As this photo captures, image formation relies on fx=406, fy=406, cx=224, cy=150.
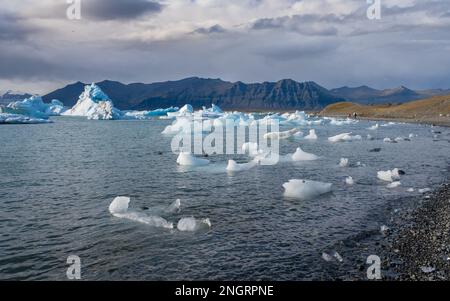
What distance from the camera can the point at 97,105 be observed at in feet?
399

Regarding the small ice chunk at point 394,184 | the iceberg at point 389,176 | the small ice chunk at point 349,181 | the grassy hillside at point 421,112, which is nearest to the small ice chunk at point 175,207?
the small ice chunk at point 349,181

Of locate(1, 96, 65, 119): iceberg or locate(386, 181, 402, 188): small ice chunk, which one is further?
locate(1, 96, 65, 119): iceberg

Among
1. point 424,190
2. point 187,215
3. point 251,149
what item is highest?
point 251,149

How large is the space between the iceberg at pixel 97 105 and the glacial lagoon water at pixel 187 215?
9202cm

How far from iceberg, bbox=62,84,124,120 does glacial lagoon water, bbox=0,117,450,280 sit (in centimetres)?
9202

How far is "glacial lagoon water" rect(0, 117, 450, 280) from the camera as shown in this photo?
1005cm

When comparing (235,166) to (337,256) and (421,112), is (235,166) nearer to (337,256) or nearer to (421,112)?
(337,256)

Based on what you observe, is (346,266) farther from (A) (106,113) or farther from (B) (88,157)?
(A) (106,113)

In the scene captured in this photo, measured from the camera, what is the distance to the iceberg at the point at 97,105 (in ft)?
384

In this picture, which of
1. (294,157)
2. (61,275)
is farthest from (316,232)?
(294,157)

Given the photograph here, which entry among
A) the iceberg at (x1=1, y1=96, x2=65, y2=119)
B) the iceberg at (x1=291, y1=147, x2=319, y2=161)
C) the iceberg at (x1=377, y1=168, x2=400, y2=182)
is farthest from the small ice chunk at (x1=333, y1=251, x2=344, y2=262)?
the iceberg at (x1=1, y1=96, x2=65, y2=119)

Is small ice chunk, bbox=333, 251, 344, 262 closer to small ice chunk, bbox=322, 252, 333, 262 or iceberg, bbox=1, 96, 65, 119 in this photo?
small ice chunk, bbox=322, 252, 333, 262

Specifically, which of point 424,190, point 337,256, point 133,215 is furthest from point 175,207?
point 424,190

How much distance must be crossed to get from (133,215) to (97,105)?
114m
